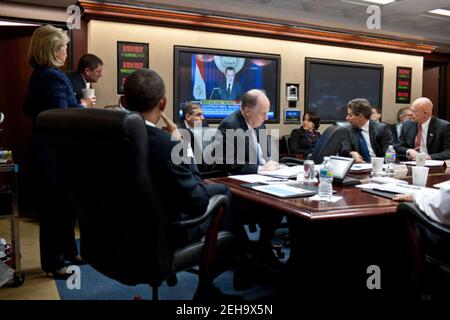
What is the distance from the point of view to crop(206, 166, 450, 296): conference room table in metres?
1.80

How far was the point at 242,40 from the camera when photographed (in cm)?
554

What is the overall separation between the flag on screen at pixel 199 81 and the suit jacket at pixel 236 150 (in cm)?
227

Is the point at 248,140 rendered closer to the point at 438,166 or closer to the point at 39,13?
the point at 438,166

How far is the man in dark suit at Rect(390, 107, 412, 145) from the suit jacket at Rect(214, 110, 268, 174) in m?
4.10

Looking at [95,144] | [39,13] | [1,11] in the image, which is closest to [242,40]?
[39,13]

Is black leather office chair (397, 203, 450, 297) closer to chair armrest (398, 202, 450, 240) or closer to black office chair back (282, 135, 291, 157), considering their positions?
chair armrest (398, 202, 450, 240)

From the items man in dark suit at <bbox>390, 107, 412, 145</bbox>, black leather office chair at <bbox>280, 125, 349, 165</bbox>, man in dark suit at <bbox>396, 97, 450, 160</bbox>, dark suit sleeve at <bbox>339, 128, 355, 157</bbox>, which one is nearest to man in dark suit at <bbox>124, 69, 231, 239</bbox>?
black leather office chair at <bbox>280, 125, 349, 165</bbox>

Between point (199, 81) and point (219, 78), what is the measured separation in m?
0.29

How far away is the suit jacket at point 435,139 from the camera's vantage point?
4118mm

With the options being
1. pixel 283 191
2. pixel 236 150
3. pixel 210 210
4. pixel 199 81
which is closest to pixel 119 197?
pixel 210 210

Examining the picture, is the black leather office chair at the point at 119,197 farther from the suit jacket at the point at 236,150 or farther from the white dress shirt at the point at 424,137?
the white dress shirt at the point at 424,137

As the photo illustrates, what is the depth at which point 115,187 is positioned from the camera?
5.35 feet

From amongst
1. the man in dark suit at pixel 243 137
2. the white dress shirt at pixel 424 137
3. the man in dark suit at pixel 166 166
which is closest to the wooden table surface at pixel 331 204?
the man in dark suit at pixel 166 166

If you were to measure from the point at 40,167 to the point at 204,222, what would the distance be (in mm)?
1393
